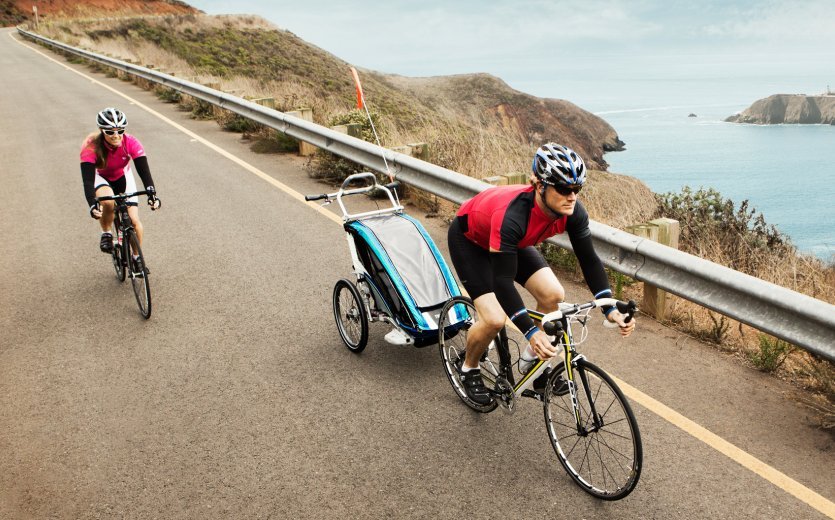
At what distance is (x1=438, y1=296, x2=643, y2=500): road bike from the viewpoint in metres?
3.61

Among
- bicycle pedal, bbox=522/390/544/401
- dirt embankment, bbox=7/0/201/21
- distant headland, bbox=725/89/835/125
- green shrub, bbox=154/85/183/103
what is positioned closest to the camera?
bicycle pedal, bbox=522/390/544/401

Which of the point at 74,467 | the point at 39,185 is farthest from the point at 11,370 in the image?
the point at 39,185

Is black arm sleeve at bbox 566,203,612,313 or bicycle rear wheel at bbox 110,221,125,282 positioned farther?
bicycle rear wheel at bbox 110,221,125,282

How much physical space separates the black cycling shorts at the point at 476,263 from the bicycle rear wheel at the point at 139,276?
11.0ft

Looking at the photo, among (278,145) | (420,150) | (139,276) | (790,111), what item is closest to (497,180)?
(420,150)

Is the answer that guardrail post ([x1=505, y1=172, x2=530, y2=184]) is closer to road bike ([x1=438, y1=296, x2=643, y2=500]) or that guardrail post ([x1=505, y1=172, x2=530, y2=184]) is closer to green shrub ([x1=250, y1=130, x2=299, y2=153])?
road bike ([x1=438, y1=296, x2=643, y2=500])

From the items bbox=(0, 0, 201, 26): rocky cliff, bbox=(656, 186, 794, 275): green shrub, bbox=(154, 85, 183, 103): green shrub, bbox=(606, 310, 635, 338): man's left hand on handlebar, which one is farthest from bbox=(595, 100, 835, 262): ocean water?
bbox=(0, 0, 201, 26): rocky cliff

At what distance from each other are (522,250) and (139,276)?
12.9ft

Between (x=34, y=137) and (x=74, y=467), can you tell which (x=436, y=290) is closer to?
(x=74, y=467)

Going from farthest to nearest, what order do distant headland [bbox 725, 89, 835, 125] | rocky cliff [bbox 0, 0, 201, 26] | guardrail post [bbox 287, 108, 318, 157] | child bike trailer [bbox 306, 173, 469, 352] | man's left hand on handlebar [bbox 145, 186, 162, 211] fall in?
1. rocky cliff [bbox 0, 0, 201, 26]
2. distant headland [bbox 725, 89, 835, 125]
3. guardrail post [bbox 287, 108, 318, 157]
4. man's left hand on handlebar [bbox 145, 186, 162, 211]
5. child bike trailer [bbox 306, 173, 469, 352]

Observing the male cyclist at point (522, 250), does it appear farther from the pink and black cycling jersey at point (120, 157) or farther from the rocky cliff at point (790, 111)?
the rocky cliff at point (790, 111)

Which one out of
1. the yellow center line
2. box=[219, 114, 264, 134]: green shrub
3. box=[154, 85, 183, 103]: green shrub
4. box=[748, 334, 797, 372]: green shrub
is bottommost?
the yellow center line

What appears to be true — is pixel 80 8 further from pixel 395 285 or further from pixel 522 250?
pixel 522 250

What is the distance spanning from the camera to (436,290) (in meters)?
5.17
